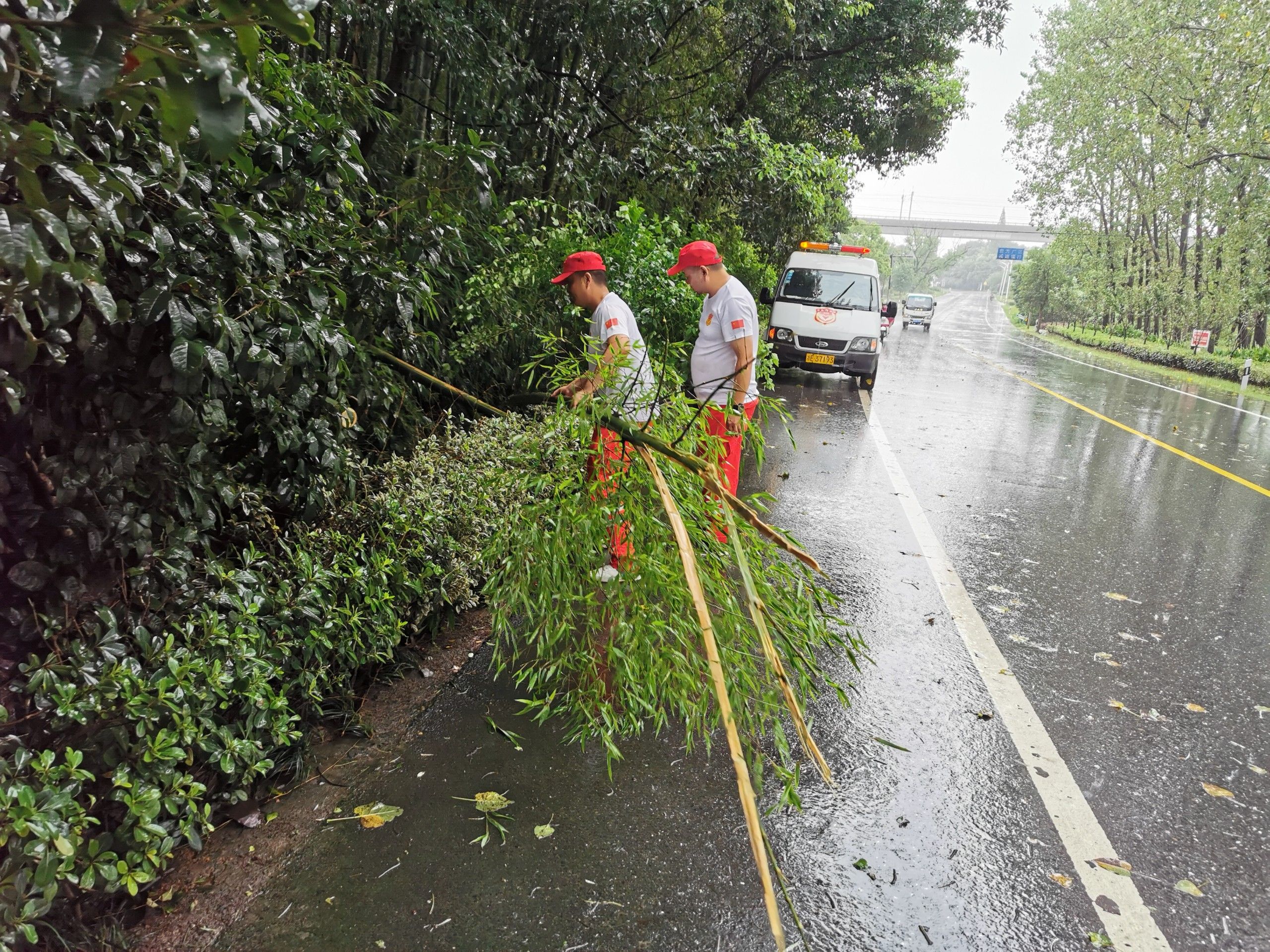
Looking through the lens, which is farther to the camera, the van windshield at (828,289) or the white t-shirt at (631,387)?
the van windshield at (828,289)

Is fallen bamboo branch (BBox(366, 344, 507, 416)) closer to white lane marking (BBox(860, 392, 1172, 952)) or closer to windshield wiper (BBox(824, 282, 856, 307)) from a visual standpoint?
white lane marking (BBox(860, 392, 1172, 952))

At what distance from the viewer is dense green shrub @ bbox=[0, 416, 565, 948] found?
6.56 ft

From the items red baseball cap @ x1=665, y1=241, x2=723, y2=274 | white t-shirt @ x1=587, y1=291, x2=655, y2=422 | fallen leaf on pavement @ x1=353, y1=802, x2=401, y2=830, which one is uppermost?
red baseball cap @ x1=665, y1=241, x2=723, y2=274

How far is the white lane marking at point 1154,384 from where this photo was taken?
1673cm

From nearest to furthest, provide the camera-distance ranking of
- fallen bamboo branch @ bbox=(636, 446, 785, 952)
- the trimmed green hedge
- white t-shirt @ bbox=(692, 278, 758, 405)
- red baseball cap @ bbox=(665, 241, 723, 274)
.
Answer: fallen bamboo branch @ bbox=(636, 446, 785, 952) → red baseball cap @ bbox=(665, 241, 723, 274) → white t-shirt @ bbox=(692, 278, 758, 405) → the trimmed green hedge

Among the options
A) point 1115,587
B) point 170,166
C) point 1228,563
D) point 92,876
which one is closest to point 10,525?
point 92,876

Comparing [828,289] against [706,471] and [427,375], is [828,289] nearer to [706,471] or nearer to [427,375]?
[427,375]

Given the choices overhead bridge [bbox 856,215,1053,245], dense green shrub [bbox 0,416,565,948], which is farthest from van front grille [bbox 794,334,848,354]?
overhead bridge [bbox 856,215,1053,245]

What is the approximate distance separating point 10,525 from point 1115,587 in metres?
5.84

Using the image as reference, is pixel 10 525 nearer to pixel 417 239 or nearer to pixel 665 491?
pixel 665 491

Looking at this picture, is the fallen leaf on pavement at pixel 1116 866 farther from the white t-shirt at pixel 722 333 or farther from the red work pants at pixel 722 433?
the white t-shirt at pixel 722 333

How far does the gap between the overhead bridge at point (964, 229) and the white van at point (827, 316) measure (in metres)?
73.2

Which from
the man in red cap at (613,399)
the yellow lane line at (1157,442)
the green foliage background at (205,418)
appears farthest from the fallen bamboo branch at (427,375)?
the yellow lane line at (1157,442)

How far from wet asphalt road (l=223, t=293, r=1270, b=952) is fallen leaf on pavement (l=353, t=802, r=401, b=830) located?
6 centimetres
